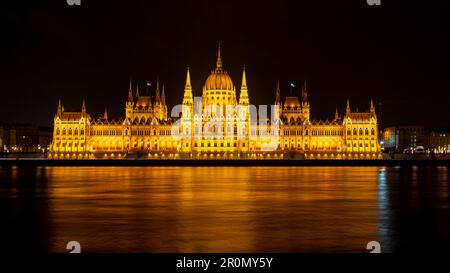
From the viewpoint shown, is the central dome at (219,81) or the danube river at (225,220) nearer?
the danube river at (225,220)

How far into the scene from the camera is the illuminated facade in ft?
412

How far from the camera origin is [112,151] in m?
127

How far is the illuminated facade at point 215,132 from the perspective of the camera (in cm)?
12569

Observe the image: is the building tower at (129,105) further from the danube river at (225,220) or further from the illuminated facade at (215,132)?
the danube river at (225,220)

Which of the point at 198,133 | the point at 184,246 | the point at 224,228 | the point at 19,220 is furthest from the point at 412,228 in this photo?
the point at 198,133

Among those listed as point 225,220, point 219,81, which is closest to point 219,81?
point 219,81

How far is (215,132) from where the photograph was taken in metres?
127

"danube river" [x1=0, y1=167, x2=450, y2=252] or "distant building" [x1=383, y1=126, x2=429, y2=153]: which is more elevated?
"distant building" [x1=383, y1=126, x2=429, y2=153]

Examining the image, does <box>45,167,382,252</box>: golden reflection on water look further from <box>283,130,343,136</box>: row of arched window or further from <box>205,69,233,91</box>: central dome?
<box>205,69,233,91</box>: central dome

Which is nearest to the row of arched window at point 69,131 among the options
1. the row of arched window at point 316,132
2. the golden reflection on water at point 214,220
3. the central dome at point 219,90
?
the central dome at point 219,90

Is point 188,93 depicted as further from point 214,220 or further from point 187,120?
point 214,220

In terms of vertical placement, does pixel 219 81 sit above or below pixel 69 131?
above

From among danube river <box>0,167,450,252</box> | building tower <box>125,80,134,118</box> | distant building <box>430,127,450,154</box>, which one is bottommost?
danube river <box>0,167,450,252</box>

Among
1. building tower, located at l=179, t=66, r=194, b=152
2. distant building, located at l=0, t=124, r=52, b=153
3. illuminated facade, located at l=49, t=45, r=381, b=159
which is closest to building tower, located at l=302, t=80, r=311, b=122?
illuminated facade, located at l=49, t=45, r=381, b=159
